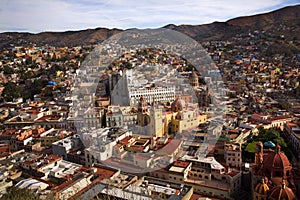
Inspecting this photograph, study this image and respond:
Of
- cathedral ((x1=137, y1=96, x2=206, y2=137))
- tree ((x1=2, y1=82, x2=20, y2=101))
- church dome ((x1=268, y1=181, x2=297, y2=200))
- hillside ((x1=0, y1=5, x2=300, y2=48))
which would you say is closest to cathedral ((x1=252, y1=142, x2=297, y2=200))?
church dome ((x1=268, y1=181, x2=297, y2=200))

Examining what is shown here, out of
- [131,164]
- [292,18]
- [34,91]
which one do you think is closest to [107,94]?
[34,91]

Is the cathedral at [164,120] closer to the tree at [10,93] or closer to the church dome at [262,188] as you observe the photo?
the church dome at [262,188]

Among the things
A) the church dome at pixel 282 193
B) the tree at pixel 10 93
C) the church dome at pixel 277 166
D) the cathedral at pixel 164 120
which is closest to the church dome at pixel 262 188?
the church dome at pixel 282 193

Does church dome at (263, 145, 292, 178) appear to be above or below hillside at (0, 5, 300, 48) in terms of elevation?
below

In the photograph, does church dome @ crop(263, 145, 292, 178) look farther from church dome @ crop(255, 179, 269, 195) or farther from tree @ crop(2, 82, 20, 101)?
tree @ crop(2, 82, 20, 101)

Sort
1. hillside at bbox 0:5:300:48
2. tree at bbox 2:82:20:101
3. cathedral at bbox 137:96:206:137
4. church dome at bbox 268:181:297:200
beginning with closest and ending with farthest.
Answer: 1. church dome at bbox 268:181:297:200
2. cathedral at bbox 137:96:206:137
3. tree at bbox 2:82:20:101
4. hillside at bbox 0:5:300:48
